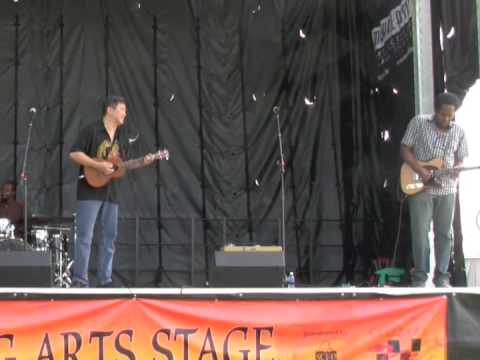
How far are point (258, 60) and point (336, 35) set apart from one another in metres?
1.12

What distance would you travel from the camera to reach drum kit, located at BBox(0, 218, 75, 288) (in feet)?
26.8

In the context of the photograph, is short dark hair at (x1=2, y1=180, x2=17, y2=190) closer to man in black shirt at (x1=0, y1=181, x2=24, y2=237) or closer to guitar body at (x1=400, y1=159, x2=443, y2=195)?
man in black shirt at (x1=0, y1=181, x2=24, y2=237)

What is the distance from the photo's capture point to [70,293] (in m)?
5.36

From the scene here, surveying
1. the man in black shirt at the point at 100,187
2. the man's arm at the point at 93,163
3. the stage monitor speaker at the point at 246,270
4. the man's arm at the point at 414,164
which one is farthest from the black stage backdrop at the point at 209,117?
the stage monitor speaker at the point at 246,270

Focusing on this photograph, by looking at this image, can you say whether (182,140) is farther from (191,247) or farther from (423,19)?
(423,19)

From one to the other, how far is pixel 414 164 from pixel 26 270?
10.4ft

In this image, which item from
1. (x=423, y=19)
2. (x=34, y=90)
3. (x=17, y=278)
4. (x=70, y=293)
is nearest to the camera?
(x=70, y=293)

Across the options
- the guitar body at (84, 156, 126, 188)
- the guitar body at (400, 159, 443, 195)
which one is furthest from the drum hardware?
the guitar body at (400, 159, 443, 195)

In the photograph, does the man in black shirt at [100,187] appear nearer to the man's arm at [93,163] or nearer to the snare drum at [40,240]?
the man's arm at [93,163]

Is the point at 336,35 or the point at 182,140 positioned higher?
the point at 336,35

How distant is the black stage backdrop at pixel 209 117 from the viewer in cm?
1092

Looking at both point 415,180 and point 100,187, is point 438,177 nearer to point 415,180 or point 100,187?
point 415,180

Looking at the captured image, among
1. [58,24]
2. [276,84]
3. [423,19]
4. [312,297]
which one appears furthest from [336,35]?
[312,297]

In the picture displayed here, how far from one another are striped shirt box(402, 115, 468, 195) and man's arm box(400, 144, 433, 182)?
0.04 metres
